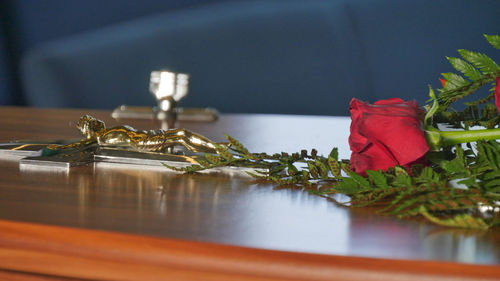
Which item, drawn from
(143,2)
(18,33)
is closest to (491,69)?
(143,2)

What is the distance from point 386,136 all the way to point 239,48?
242 centimetres

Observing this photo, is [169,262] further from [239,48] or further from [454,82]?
[239,48]

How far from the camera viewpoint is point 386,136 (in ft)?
1.52

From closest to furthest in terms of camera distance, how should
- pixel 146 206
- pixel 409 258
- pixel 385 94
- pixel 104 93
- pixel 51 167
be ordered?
1. pixel 409 258
2. pixel 146 206
3. pixel 51 167
4. pixel 385 94
5. pixel 104 93

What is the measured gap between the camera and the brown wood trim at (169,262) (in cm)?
33

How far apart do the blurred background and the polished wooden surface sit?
2228 millimetres

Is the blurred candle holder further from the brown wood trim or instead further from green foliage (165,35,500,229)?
the brown wood trim

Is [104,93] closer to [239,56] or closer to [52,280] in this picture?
[239,56]

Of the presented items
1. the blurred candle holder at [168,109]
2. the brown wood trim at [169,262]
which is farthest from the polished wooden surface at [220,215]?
the blurred candle holder at [168,109]

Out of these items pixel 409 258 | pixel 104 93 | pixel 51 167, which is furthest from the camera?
pixel 104 93

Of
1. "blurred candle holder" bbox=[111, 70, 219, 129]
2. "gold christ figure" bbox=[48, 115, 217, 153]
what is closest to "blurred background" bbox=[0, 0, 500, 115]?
"blurred candle holder" bbox=[111, 70, 219, 129]

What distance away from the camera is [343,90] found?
111 inches

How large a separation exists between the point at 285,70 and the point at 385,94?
0.48 meters

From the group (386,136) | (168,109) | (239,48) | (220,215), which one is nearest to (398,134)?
(386,136)
